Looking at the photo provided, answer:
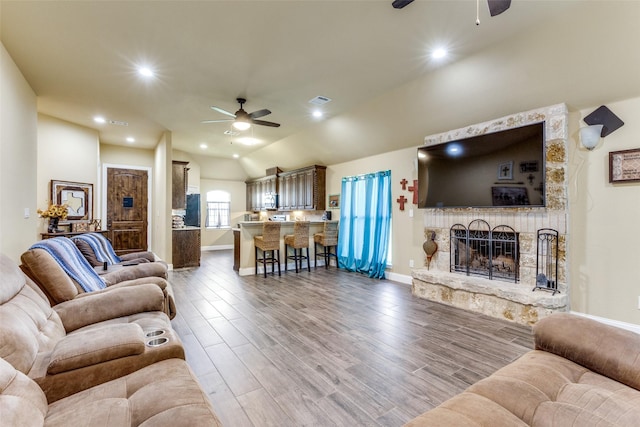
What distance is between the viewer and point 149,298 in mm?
2129

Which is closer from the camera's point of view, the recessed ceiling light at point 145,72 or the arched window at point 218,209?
the recessed ceiling light at point 145,72

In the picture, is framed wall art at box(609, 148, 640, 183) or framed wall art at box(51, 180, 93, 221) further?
framed wall art at box(51, 180, 93, 221)

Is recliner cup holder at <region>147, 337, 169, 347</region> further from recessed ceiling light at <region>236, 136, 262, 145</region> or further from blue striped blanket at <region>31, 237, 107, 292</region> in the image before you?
recessed ceiling light at <region>236, 136, 262, 145</region>

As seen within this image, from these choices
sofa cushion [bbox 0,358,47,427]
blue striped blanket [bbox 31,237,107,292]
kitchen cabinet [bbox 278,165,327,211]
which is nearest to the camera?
sofa cushion [bbox 0,358,47,427]

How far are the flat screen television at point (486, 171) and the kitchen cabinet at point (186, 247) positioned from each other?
5090 mm

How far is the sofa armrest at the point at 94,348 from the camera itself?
4.11 ft

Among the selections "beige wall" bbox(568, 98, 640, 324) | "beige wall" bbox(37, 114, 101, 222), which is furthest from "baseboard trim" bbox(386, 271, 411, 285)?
"beige wall" bbox(37, 114, 101, 222)

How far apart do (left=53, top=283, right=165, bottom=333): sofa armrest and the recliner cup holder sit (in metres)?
0.63

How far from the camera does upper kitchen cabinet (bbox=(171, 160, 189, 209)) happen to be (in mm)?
6965

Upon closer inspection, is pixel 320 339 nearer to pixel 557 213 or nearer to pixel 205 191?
pixel 557 213

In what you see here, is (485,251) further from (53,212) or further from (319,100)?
(53,212)

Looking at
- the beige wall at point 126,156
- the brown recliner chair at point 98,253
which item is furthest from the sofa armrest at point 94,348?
the beige wall at point 126,156

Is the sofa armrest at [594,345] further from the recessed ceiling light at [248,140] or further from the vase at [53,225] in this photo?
the vase at [53,225]

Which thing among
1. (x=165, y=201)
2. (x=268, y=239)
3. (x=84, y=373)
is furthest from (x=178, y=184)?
(x=84, y=373)
